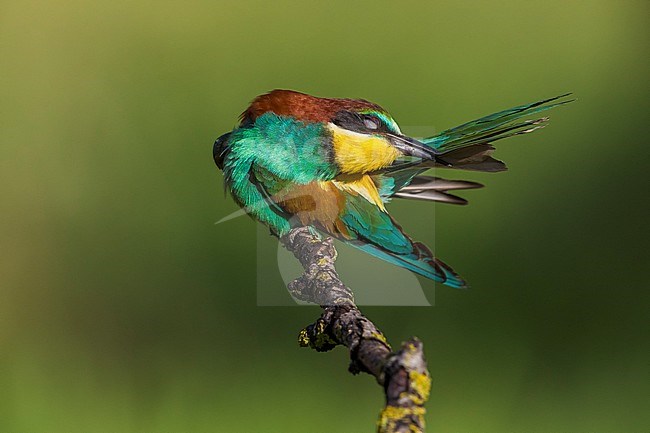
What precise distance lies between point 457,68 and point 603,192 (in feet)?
2.46

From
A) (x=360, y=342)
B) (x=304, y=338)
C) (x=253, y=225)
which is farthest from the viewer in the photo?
(x=253, y=225)

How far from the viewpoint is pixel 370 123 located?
184 centimetres

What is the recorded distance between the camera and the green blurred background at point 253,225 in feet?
8.23

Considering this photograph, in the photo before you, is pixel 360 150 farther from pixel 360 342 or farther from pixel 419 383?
pixel 419 383

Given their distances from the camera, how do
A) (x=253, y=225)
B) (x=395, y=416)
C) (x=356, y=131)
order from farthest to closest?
1. (x=253, y=225)
2. (x=356, y=131)
3. (x=395, y=416)

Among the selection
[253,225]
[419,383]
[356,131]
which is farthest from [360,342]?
[253,225]

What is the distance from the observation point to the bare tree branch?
2.48ft

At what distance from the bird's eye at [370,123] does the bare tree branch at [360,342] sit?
0.95ft

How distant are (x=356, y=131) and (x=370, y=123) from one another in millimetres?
38

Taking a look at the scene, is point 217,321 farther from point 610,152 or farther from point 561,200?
point 610,152

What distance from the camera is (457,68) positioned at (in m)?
3.36

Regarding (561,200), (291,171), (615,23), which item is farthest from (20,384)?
(615,23)

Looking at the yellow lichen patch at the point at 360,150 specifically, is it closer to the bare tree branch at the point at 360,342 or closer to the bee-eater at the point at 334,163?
the bee-eater at the point at 334,163

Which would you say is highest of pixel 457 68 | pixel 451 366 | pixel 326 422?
pixel 457 68
